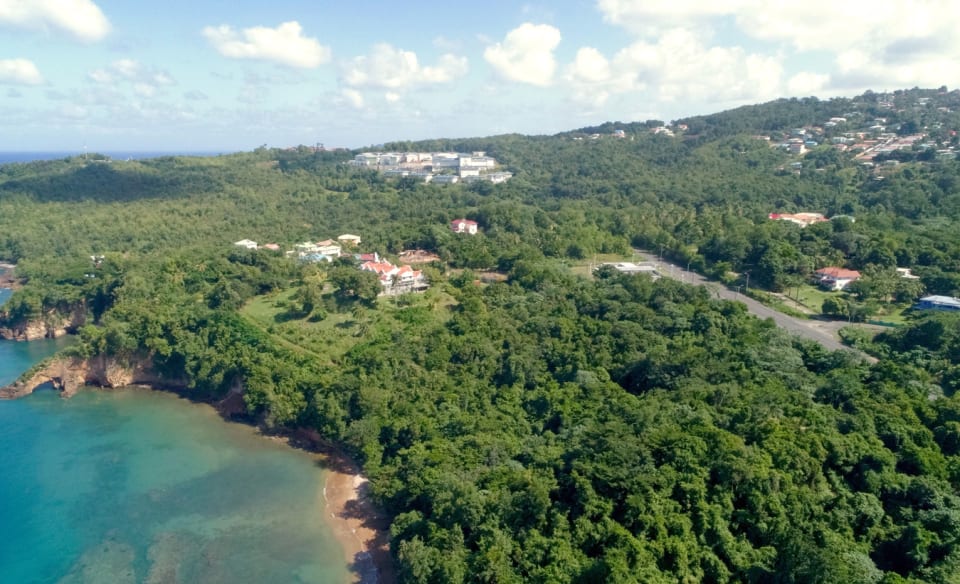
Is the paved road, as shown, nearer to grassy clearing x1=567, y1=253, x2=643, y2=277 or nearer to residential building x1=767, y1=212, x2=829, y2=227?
grassy clearing x1=567, y1=253, x2=643, y2=277

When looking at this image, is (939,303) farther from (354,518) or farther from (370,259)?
(370,259)

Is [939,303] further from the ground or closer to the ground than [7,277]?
further from the ground

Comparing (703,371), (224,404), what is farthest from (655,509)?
(224,404)

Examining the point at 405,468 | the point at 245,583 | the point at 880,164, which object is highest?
the point at 880,164

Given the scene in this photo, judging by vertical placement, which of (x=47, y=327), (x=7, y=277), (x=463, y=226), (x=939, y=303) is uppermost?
(x=463, y=226)

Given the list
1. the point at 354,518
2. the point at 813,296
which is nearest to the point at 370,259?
the point at 354,518

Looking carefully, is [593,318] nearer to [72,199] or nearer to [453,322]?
[453,322]
